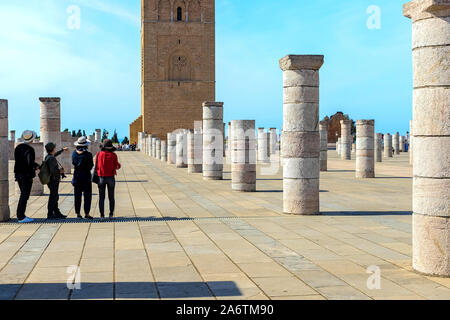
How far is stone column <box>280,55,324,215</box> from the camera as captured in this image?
9180 mm

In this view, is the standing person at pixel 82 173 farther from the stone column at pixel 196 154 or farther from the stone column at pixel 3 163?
the stone column at pixel 196 154

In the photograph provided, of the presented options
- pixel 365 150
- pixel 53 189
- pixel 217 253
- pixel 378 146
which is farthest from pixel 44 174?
pixel 378 146

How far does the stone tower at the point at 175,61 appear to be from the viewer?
60.1 metres

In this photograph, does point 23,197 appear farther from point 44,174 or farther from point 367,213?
point 367,213

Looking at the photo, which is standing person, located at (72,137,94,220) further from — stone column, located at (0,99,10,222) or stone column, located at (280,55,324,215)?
stone column, located at (280,55,324,215)

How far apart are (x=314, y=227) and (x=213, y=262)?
8.62 feet

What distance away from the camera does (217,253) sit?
6.16 metres

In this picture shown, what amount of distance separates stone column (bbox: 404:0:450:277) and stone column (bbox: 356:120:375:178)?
12708 millimetres

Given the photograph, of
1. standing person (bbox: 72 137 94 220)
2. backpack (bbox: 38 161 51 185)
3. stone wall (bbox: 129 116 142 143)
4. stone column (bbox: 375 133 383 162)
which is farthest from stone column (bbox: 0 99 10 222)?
stone wall (bbox: 129 116 142 143)

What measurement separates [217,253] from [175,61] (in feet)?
184

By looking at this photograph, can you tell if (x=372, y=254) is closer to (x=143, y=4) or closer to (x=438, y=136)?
(x=438, y=136)

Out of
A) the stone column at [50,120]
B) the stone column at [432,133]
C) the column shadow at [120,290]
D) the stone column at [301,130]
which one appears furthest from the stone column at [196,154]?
the column shadow at [120,290]

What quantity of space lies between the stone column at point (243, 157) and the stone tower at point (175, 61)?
46234 mm
